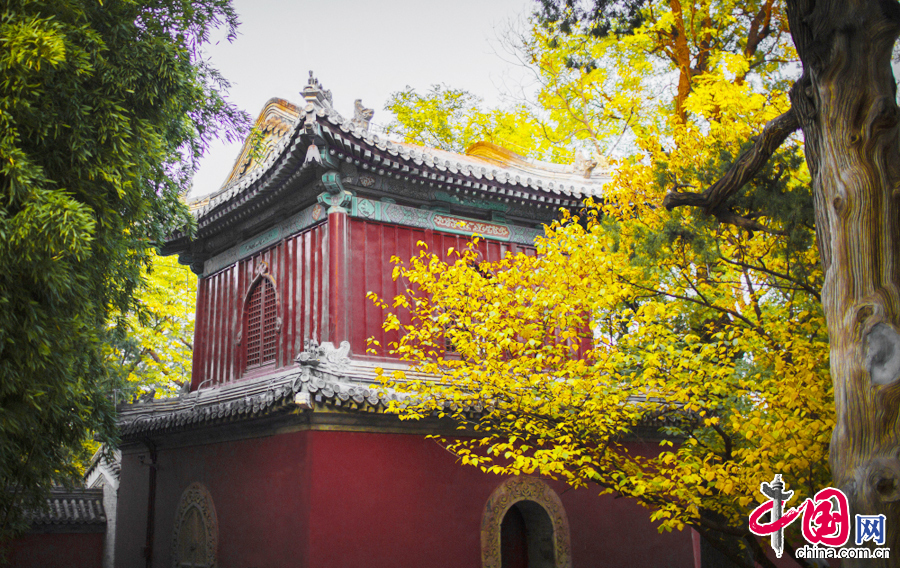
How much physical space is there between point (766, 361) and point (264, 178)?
20.9 feet

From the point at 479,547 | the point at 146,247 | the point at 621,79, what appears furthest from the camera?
the point at 621,79

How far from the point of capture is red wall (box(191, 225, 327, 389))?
356 inches

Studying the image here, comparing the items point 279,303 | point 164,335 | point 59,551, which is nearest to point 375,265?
point 279,303

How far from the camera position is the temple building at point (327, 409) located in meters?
7.65

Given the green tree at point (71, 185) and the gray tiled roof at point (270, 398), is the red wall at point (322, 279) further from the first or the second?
the green tree at point (71, 185)

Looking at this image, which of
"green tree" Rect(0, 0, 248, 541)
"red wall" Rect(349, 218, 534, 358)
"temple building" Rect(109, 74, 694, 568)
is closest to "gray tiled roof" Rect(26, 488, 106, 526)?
"temple building" Rect(109, 74, 694, 568)

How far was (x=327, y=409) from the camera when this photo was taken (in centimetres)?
740

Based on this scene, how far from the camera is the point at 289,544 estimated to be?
7.57 m

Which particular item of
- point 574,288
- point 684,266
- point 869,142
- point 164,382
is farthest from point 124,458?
point 869,142

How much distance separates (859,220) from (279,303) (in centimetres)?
726

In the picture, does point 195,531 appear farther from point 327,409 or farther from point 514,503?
point 514,503

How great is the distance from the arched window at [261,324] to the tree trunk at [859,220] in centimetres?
710

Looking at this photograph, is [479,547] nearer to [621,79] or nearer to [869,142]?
[869,142]

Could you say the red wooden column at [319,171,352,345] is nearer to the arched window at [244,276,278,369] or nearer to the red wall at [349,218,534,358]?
the red wall at [349,218,534,358]
